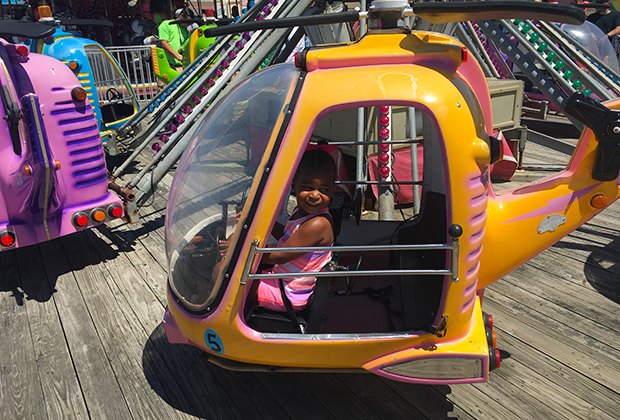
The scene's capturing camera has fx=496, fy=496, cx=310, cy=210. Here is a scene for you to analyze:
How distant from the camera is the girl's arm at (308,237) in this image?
2.03m

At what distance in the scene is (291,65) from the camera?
1.96m

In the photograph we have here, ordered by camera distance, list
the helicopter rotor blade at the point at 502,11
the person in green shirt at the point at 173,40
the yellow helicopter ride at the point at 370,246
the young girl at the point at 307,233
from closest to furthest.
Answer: the helicopter rotor blade at the point at 502,11, the yellow helicopter ride at the point at 370,246, the young girl at the point at 307,233, the person in green shirt at the point at 173,40

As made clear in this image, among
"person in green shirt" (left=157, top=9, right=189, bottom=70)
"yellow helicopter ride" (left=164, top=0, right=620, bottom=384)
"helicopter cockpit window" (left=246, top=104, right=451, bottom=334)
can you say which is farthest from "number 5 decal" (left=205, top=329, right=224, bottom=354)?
"person in green shirt" (left=157, top=9, right=189, bottom=70)

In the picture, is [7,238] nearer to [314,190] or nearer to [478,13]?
[314,190]

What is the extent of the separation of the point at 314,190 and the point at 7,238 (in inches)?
88.2

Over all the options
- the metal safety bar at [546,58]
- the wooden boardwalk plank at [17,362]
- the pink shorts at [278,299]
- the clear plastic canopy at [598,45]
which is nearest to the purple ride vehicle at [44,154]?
the wooden boardwalk plank at [17,362]

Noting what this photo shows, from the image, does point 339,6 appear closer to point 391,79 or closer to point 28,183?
point 28,183

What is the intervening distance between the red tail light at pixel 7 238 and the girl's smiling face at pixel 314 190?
7.09 feet

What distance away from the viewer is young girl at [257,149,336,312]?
2.06 m

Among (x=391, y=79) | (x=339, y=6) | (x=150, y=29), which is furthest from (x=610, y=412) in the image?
(x=150, y=29)

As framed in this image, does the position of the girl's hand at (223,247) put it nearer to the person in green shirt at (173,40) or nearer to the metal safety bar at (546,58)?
the metal safety bar at (546,58)

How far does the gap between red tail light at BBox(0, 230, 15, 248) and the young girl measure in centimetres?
201

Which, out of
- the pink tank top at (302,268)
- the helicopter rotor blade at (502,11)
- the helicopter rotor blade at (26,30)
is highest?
the helicopter rotor blade at (502,11)

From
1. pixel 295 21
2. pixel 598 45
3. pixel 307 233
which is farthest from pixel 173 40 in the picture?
pixel 307 233
